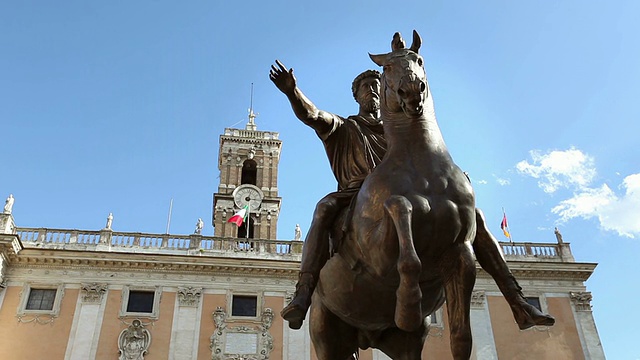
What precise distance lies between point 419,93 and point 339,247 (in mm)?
1203

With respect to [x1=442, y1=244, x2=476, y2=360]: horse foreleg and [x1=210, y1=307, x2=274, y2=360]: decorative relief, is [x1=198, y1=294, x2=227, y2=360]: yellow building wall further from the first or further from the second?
[x1=442, y1=244, x2=476, y2=360]: horse foreleg

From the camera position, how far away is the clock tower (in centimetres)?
3634

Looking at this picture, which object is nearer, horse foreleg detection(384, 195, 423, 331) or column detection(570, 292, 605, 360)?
horse foreleg detection(384, 195, 423, 331)

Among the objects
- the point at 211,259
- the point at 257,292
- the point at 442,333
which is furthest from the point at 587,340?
the point at 211,259

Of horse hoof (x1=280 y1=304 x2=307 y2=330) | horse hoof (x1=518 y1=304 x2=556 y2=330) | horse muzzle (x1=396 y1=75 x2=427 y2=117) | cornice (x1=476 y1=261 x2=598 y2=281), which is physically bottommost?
horse hoof (x1=518 y1=304 x2=556 y2=330)

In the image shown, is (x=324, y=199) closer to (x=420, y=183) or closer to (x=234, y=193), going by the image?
(x=420, y=183)

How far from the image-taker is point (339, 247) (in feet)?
14.0

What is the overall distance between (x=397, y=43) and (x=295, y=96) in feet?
2.84

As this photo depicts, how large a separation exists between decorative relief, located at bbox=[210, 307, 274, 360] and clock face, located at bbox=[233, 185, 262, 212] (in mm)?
11940

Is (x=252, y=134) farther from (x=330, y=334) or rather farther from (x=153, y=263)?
(x=330, y=334)

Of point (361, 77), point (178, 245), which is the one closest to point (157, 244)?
point (178, 245)

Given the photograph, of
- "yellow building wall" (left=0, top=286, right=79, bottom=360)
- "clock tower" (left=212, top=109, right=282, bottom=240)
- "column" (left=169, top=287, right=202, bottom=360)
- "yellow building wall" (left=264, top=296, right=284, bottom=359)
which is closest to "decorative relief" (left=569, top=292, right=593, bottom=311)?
"yellow building wall" (left=264, top=296, right=284, bottom=359)

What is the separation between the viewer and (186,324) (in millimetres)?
25391

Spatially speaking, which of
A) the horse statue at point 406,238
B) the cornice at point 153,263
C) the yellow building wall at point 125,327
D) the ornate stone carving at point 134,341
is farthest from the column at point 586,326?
the horse statue at point 406,238
